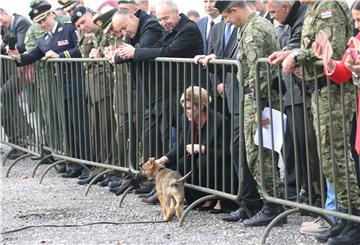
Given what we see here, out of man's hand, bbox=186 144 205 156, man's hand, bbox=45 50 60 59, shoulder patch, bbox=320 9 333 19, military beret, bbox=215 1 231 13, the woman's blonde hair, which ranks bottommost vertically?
man's hand, bbox=186 144 205 156

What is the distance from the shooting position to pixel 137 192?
9031 mm

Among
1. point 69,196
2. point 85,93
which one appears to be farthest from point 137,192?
point 85,93

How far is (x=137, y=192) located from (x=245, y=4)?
2580mm

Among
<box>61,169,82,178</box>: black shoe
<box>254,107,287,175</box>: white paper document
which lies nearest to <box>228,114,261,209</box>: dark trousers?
<box>254,107,287,175</box>: white paper document

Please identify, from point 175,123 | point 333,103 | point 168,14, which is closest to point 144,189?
point 175,123

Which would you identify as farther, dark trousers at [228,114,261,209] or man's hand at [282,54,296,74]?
dark trousers at [228,114,261,209]

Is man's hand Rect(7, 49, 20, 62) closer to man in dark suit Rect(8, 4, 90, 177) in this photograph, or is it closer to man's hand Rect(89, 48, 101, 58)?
man in dark suit Rect(8, 4, 90, 177)

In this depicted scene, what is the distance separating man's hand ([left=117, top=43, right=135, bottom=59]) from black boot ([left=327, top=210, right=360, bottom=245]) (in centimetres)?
308

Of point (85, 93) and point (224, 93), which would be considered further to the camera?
point (85, 93)

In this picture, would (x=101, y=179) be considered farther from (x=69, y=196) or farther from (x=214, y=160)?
(x=214, y=160)

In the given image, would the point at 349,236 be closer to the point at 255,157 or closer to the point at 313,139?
the point at 313,139

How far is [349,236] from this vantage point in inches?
245

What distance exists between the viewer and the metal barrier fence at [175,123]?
684 centimetres

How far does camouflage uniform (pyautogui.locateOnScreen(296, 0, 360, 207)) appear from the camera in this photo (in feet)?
19.9
